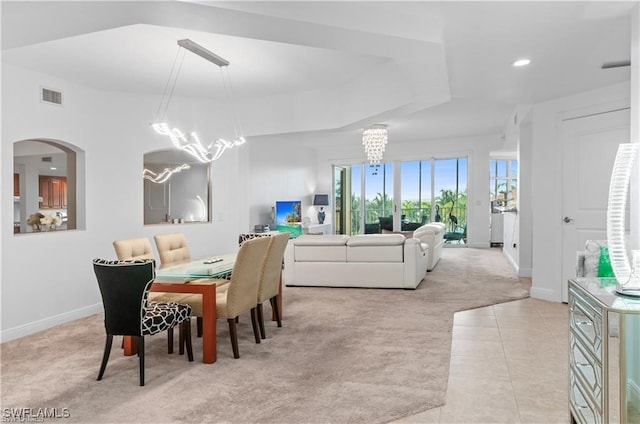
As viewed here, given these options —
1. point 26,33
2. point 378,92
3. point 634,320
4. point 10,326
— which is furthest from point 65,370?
point 378,92

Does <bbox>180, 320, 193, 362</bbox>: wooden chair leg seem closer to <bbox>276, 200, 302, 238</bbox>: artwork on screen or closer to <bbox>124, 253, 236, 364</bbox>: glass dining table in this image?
<bbox>124, 253, 236, 364</bbox>: glass dining table

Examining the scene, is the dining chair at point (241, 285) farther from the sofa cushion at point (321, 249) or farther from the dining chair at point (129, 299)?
the sofa cushion at point (321, 249)

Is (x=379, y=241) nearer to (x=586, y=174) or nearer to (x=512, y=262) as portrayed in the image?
(x=586, y=174)

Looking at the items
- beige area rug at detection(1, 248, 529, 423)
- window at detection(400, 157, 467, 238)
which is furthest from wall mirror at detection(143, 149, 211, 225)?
window at detection(400, 157, 467, 238)

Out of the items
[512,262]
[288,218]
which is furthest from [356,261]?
[512,262]

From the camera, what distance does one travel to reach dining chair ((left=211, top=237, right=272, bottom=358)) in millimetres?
3184

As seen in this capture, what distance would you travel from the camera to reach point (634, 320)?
1.55m

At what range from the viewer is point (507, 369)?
9.80 ft

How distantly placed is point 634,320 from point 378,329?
2.56 m

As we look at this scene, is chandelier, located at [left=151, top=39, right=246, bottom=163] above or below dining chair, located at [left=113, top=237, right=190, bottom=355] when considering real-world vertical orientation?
above

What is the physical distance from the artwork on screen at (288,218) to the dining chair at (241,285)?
4.59 metres

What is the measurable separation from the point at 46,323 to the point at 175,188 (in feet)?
8.18

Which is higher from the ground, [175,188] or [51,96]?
[51,96]

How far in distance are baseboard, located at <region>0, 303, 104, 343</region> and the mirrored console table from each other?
14.8ft
